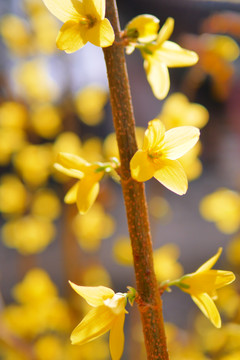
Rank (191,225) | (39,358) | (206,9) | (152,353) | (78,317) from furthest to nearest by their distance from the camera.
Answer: (191,225)
(206,9)
(78,317)
(39,358)
(152,353)

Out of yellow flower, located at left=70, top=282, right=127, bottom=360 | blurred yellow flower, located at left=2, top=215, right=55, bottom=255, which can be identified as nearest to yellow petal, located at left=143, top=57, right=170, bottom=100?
yellow flower, located at left=70, top=282, right=127, bottom=360

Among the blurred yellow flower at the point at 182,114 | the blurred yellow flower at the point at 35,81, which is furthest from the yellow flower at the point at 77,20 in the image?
the blurred yellow flower at the point at 35,81

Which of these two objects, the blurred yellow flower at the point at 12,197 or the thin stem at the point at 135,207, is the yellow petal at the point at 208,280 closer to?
the thin stem at the point at 135,207

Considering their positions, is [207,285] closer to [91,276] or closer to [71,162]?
Answer: [71,162]

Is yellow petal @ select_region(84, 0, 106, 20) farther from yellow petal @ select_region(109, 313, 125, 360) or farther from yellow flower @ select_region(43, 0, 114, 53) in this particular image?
yellow petal @ select_region(109, 313, 125, 360)

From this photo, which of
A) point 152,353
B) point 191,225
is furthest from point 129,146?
point 191,225

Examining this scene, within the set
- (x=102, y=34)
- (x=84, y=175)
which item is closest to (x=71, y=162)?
(x=84, y=175)

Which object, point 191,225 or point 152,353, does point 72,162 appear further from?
point 191,225
